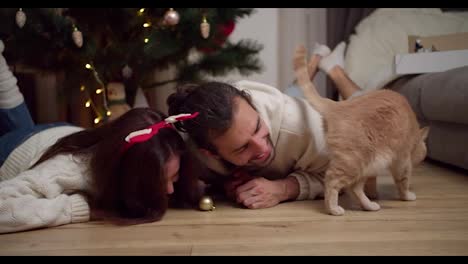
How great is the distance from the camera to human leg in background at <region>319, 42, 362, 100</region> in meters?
2.26

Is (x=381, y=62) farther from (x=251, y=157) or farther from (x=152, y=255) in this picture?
(x=152, y=255)

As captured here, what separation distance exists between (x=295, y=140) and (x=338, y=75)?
3.76 ft

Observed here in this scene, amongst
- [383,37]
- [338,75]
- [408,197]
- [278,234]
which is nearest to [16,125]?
[278,234]

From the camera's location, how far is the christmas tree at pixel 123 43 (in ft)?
6.16

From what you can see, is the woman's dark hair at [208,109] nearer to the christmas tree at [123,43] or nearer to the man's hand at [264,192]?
the man's hand at [264,192]

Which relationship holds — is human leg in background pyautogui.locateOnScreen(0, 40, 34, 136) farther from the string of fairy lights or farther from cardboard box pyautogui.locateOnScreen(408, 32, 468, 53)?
cardboard box pyautogui.locateOnScreen(408, 32, 468, 53)

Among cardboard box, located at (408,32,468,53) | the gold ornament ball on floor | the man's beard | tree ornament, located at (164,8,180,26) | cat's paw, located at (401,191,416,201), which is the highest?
tree ornament, located at (164,8,180,26)

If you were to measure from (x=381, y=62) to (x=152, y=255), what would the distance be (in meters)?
2.07

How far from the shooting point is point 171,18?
194 cm

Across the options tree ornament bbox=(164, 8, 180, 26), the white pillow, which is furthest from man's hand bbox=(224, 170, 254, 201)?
the white pillow

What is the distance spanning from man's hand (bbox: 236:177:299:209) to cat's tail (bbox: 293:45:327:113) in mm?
244

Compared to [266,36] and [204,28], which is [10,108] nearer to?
[204,28]

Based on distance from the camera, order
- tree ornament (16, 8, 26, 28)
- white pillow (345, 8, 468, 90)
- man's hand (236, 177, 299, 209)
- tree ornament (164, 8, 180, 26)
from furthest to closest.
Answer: white pillow (345, 8, 468, 90), tree ornament (164, 8, 180, 26), tree ornament (16, 8, 26, 28), man's hand (236, 177, 299, 209)
